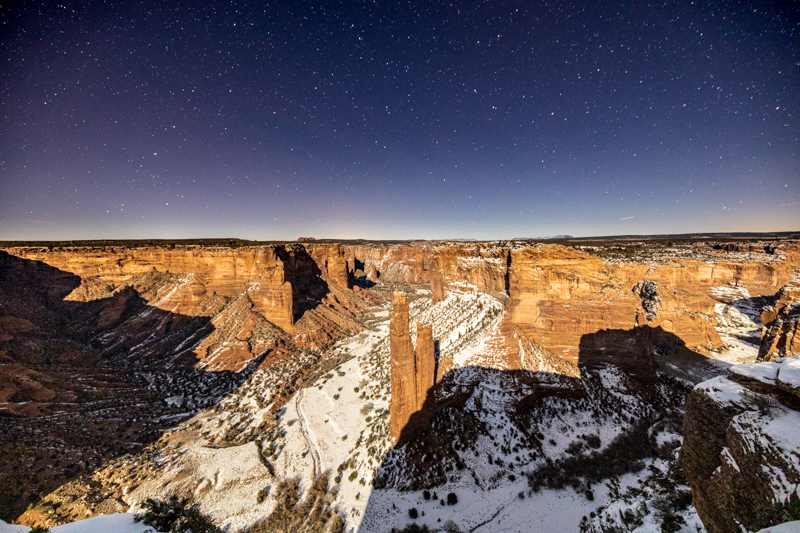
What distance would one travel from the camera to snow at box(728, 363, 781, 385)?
6.00 metres

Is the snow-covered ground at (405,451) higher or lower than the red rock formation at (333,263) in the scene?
lower

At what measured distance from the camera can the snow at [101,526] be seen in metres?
11.7

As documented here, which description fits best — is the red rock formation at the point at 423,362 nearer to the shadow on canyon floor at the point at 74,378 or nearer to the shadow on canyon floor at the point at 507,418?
the shadow on canyon floor at the point at 507,418

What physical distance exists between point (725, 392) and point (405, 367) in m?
13.9

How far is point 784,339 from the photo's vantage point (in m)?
13.8

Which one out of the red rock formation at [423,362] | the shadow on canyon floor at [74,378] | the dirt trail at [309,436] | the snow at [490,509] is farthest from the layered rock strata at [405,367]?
the shadow on canyon floor at [74,378]

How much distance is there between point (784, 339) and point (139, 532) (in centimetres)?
3490

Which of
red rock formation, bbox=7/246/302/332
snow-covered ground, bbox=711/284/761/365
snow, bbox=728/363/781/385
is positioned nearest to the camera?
snow, bbox=728/363/781/385

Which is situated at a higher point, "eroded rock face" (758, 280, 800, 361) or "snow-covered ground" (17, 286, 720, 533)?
"eroded rock face" (758, 280, 800, 361)

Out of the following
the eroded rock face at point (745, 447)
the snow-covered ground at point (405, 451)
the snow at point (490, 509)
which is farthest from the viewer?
the snow-covered ground at point (405, 451)

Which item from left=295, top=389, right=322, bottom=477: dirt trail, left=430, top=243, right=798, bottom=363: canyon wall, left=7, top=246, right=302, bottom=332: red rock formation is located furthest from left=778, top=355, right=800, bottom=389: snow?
Answer: left=7, top=246, right=302, bottom=332: red rock formation

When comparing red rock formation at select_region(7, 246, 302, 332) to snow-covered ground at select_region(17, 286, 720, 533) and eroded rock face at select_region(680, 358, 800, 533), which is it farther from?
eroded rock face at select_region(680, 358, 800, 533)

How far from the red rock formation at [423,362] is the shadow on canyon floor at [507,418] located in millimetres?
657

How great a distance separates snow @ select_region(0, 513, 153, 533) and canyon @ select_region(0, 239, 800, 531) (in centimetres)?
113
